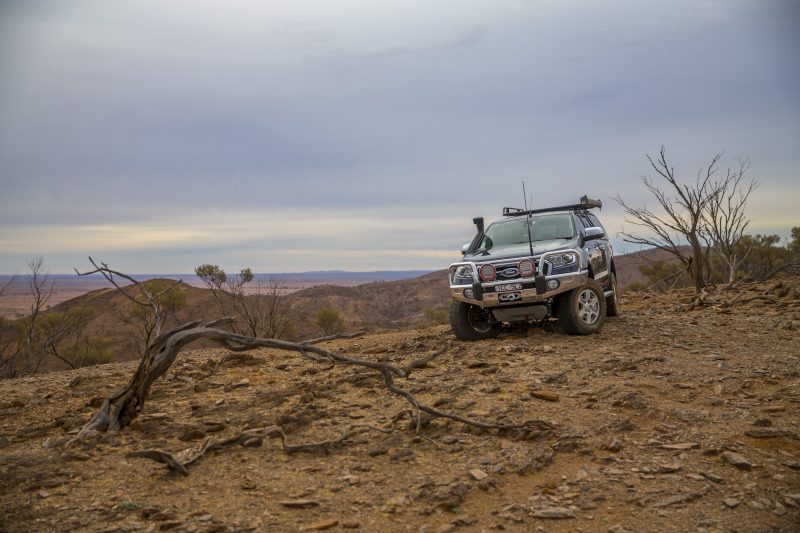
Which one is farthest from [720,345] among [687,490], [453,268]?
[687,490]

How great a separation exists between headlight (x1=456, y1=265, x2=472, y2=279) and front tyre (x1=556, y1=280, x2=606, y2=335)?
1305mm

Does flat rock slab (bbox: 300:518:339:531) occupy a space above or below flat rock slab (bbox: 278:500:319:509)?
below

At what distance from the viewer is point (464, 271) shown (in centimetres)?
916

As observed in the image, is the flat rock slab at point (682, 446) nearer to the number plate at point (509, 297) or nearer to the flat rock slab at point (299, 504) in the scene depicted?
the flat rock slab at point (299, 504)

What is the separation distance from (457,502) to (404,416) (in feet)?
5.38

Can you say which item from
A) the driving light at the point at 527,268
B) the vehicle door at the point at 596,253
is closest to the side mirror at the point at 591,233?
the vehicle door at the point at 596,253

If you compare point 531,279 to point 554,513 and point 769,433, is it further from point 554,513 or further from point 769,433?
point 554,513

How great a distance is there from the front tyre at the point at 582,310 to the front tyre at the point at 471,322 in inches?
41.6

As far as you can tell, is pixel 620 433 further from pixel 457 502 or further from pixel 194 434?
pixel 194 434

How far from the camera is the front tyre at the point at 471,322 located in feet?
30.6

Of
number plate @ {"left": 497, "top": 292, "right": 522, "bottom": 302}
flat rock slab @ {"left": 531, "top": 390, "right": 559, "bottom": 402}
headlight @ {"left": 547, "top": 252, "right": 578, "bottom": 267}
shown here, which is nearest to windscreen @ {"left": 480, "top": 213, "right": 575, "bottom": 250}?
headlight @ {"left": 547, "top": 252, "right": 578, "bottom": 267}

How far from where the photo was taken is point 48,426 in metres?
5.68

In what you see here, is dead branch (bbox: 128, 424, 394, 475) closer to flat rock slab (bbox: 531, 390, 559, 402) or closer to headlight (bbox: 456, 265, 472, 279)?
flat rock slab (bbox: 531, 390, 559, 402)

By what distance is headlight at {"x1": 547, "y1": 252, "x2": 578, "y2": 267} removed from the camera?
28.5ft
